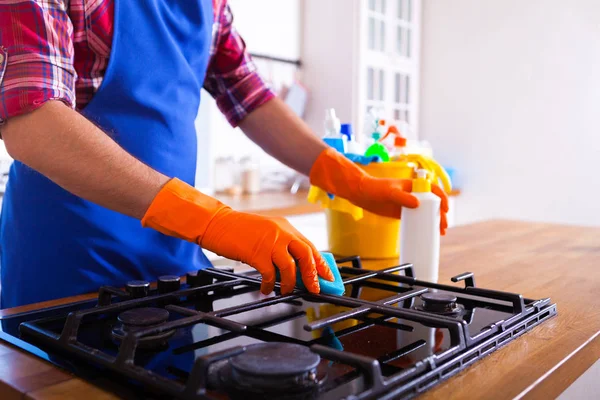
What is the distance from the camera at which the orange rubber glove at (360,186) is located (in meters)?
1.21

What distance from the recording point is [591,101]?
3699 mm

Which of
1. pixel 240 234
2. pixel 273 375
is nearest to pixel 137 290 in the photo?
pixel 240 234

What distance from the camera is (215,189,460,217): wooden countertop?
8.30ft

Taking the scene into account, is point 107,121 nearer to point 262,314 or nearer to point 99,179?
point 99,179

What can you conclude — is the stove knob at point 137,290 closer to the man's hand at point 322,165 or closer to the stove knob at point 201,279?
the stove knob at point 201,279

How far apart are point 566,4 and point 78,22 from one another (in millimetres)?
3563

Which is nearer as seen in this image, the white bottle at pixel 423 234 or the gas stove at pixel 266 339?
the gas stove at pixel 266 339

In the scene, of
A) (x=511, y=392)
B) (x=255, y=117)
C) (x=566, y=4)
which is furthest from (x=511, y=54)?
(x=511, y=392)

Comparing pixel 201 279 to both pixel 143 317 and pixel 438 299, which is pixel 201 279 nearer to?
pixel 143 317

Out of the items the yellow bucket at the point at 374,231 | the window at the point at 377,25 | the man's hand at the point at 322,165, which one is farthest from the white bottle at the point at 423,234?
the window at the point at 377,25

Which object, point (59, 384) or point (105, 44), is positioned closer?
point (59, 384)

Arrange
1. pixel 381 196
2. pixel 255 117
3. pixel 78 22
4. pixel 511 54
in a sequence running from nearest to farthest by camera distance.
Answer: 1. pixel 78 22
2. pixel 381 196
3. pixel 255 117
4. pixel 511 54

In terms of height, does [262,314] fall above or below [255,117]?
below

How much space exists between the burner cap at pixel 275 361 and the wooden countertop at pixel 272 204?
1.77 meters
